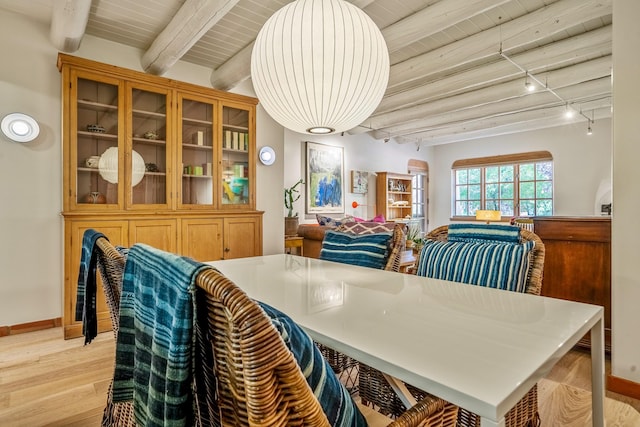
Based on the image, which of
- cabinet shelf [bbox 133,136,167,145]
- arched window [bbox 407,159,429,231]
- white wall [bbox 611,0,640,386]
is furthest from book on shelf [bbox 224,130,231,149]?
arched window [bbox 407,159,429,231]

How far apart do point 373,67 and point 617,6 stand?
5.45ft

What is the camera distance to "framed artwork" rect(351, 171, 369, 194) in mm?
6676

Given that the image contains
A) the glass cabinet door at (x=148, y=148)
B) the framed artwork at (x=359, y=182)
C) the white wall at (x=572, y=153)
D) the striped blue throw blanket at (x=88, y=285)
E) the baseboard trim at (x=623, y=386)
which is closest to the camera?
the striped blue throw blanket at (x=88, y=285)

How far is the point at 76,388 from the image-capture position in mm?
2014

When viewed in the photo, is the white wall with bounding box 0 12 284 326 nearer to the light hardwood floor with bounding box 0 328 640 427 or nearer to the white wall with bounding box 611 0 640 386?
the light hardwood floor with bounding box 0 328 640 427

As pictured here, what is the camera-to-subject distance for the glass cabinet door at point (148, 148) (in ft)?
10.1

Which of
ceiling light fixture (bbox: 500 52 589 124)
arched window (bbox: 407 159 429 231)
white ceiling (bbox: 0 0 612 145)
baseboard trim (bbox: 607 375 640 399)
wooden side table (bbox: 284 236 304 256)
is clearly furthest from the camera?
arched window (bbox: 407 159 429 231)

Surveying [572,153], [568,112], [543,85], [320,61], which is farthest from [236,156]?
[572,153]

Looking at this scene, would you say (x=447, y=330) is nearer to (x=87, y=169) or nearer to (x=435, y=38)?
(x=87, y=169)

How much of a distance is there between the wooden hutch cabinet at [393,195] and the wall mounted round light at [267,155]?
3.38 metres

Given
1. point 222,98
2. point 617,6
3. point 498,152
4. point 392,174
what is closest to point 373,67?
point 617,6

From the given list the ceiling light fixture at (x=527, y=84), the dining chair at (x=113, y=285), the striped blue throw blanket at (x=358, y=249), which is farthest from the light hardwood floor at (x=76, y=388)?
the ceiling light fixture at (x=527, y=84)

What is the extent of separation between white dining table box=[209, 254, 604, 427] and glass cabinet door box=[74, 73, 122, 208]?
2.13 meters

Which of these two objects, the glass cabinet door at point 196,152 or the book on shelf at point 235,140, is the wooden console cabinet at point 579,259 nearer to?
the book on shelf at point 235,140
